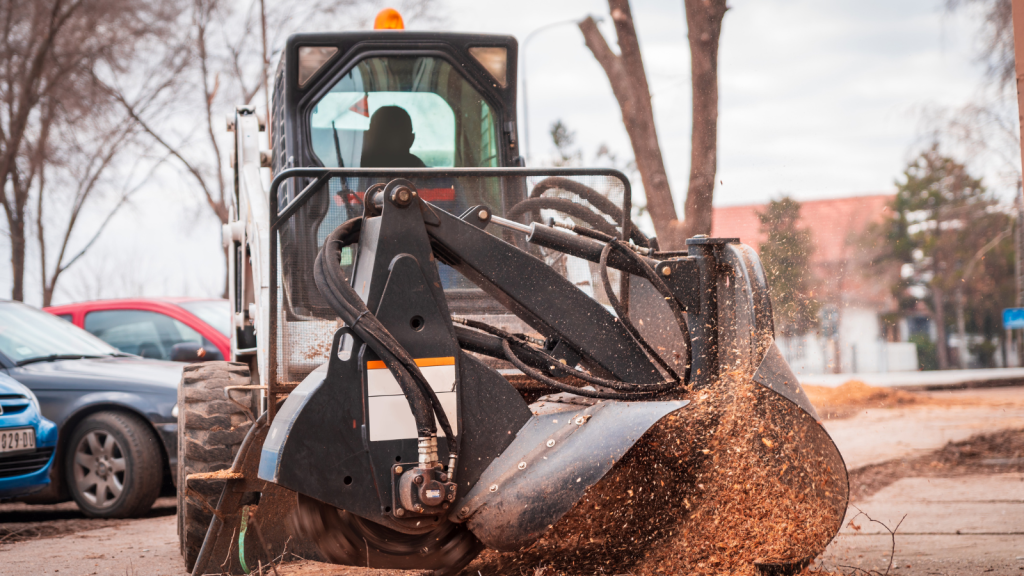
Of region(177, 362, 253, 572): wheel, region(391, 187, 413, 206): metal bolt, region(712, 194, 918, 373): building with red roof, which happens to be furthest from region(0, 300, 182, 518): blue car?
region(712, 194, 918, 373): building with red roof

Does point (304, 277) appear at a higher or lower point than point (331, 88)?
lower

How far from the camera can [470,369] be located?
329cm

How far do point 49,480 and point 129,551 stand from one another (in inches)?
64.3

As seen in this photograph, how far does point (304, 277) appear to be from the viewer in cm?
397

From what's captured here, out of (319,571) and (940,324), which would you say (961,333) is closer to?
(940,324)

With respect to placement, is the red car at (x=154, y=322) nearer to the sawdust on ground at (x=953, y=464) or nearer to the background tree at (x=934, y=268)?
the sawdust on ground at (x=953, y=464)

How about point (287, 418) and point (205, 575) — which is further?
point (205, 575)

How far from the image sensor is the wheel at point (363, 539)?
319cm

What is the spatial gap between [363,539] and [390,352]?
0.66m

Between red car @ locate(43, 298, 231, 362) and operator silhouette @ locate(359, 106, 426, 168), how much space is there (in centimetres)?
361

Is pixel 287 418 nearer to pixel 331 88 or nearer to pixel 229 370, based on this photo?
pixel 229 370

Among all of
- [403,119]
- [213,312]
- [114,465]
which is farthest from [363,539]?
[213,312]

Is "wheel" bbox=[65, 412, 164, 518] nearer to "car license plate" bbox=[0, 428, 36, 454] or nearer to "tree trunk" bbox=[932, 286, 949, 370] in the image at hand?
"car license plate" bbox=[0, 428, 36, 454]

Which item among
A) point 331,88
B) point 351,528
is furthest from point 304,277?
point 331,88
